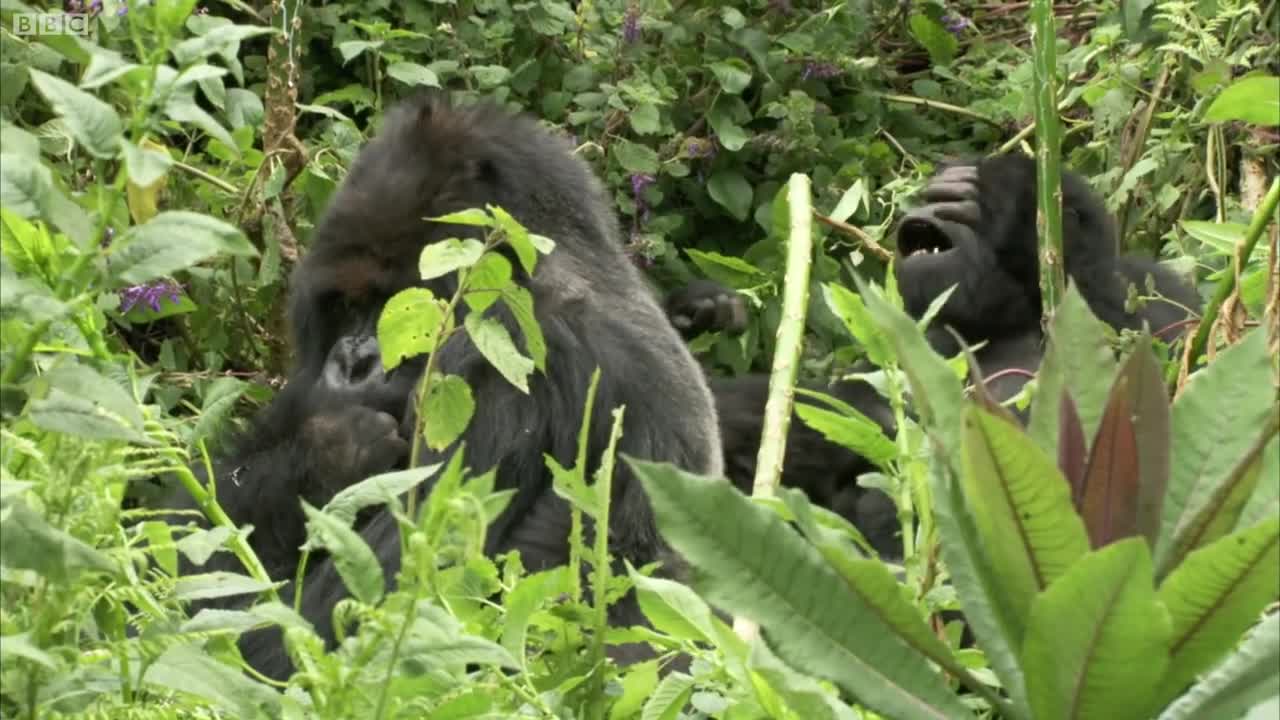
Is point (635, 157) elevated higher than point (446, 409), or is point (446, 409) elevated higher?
point (446, 409)

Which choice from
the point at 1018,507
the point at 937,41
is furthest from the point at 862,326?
the point at 937,41

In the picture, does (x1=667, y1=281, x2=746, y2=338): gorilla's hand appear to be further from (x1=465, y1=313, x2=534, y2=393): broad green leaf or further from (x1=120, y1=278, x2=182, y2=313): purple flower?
(x1=465, y1=313, x2=534, y2=393): broad green leaf

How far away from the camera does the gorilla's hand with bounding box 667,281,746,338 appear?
12.1 feet

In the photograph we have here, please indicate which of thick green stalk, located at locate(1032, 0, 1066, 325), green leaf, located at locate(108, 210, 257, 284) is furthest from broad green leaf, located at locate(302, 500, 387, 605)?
thick green stalk, located at locate(1032, 0, 1066, 325)

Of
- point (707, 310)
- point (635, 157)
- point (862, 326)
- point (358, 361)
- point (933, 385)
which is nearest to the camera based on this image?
point (933, 385)

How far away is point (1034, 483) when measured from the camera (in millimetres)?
801

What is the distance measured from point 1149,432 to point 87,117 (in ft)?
1.56

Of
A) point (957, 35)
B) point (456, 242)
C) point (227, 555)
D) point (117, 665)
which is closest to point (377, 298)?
point (227, 555)

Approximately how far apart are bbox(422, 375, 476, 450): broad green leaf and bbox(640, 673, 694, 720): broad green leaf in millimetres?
481

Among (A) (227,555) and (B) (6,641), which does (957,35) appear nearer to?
(A) (227,555)

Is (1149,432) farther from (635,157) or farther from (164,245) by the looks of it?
(635,157)

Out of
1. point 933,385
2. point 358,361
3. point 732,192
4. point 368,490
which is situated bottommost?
point 732,192

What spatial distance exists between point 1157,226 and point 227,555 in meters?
2.29

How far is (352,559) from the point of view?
2.77 ft
